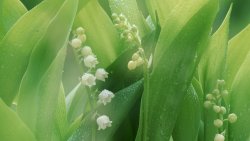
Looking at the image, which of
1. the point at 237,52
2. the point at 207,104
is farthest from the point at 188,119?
the point at 237,52

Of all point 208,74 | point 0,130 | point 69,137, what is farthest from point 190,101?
point 0,130

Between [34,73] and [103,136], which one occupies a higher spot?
[34,73]

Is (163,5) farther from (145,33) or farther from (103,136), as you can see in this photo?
(103,136)

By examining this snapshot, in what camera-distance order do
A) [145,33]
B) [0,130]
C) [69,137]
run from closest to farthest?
[0,130] < [69,137] < [145,33]

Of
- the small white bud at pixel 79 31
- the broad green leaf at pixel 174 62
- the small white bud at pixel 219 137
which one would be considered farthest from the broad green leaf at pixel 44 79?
the small white bud at pixel 219 137

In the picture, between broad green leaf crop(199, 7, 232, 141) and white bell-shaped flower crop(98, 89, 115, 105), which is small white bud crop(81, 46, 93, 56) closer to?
white bell-shaped flower crop(98, 89, 115, 105)

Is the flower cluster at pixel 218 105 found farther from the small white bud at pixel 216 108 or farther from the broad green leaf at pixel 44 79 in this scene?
the broad green leaf at pixel 44 79
